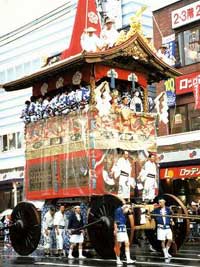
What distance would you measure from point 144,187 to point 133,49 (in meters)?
3.94

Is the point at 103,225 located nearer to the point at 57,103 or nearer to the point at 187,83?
the point at 57,103

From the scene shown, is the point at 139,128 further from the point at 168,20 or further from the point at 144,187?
the point at 168,20

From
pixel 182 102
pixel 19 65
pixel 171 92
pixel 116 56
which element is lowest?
pixel 116 56

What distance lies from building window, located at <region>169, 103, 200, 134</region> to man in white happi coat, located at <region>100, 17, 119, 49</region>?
1134 cm

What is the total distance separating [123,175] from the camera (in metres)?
15.3

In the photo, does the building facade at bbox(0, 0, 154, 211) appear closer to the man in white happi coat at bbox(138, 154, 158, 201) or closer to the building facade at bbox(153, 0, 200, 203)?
the building facade at bbox(153, 0, 200, 203)

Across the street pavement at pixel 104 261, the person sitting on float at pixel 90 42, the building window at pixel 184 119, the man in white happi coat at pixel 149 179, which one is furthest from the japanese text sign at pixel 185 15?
the street pavement at pixel 104 261

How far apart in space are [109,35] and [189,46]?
466 inches

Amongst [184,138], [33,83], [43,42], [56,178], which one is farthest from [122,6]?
[56,178]

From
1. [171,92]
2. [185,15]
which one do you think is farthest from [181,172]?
[185,15]

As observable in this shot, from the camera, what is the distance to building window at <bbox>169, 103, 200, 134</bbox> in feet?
86.8

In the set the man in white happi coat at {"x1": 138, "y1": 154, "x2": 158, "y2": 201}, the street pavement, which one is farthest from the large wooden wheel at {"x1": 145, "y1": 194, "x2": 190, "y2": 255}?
the man in white happi coat at {"x1": 138, "y1": 154, "x2": 158, "y2": 201}

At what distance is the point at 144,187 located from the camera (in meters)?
16.0

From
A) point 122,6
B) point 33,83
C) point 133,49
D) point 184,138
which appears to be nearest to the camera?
point 133,49
